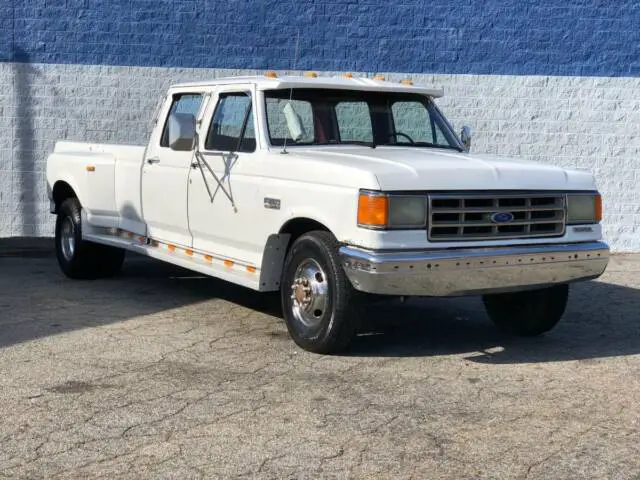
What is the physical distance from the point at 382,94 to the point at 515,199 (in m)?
1.93

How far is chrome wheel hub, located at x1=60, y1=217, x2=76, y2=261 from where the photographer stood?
10391mm

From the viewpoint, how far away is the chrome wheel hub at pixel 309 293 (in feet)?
22.7

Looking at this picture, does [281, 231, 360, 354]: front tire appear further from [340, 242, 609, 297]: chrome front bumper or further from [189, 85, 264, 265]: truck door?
[189, 85, 264, 265]: truck door

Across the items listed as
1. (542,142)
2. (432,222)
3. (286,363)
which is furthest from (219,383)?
(542,142)

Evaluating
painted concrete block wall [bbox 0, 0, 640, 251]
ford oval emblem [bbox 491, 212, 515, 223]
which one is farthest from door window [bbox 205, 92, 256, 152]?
painted concrete block wall [bbox 0, 0, 640, 251]

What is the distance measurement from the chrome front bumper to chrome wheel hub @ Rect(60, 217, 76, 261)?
4.66 m

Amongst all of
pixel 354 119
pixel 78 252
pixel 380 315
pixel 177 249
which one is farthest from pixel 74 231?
pixel 354 119

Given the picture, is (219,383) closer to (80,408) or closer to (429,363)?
(80,408)

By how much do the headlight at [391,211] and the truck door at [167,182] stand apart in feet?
8.10

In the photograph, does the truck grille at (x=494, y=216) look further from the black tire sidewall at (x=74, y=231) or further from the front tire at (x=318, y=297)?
the black tire sidewall at (x=74, y=231)

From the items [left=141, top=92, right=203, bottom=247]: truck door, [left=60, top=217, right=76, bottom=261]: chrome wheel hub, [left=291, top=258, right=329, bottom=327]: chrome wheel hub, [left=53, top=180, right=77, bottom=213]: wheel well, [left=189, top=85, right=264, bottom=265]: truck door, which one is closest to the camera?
[left=291, top=258, right=329, bottom=327]: chrome wheel hub

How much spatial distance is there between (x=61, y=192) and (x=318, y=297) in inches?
186

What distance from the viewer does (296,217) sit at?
7.12m

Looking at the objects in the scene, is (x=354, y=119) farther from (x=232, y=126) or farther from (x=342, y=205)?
(x=342, y=205)
